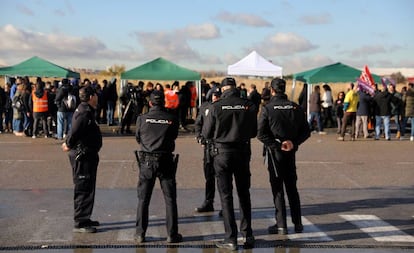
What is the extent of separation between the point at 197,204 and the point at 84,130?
258 cm

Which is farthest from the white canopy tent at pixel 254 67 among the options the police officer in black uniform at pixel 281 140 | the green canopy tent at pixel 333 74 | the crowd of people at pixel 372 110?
the police officer in black uniform at pixel 281 140

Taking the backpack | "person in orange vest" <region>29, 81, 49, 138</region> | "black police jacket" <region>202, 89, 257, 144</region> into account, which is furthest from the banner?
"black police jacket" <region>202, 89, 257, 144</region>

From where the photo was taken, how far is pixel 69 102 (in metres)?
17.8

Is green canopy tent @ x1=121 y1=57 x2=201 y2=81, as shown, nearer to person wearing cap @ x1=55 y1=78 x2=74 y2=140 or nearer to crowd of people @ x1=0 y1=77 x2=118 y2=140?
crowd of people @ x1=0 y1=77 x2=118 y2=140

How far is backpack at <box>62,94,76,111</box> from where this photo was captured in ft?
58.5

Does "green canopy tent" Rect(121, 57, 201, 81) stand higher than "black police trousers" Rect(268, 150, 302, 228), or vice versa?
"green canopy tent" Rect(121, 57, 201, 81)

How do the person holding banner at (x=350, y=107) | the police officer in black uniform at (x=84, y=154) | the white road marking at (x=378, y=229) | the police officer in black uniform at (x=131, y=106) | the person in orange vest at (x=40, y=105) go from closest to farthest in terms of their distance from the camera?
the white road marking at (x=378, y=229)
the police officer in black uniform at (x=84, y=154)
the person in orange vest at (x=40, y=105)
the person holding banner at (x=350, y=107)
the police officer in black uniform at (x=131, y=106)

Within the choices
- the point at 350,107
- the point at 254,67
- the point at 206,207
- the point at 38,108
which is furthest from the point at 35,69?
the point at 206,207

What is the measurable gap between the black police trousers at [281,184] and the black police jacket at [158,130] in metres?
1.33

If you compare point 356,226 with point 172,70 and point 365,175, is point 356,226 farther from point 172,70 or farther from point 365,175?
point 172,70

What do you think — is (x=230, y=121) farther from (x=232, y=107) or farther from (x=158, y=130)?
(x=158, y=130)

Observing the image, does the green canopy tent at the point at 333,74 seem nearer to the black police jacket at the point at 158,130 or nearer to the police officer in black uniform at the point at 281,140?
the police officer in black uniform at the point at 281,140

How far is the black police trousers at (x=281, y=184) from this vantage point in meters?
8.00

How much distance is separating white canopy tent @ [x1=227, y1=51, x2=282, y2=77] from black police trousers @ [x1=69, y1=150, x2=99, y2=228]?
1824 cm
